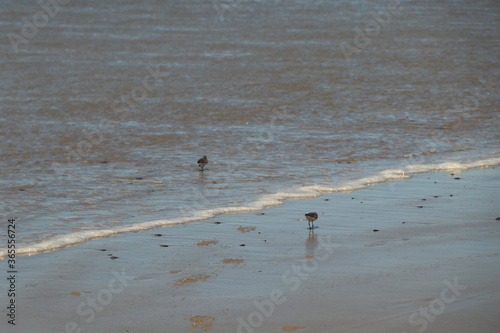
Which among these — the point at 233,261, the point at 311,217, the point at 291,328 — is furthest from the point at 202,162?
the point at 291,328

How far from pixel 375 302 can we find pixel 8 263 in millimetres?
3247

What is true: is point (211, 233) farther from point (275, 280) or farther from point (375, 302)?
point (375, 302)

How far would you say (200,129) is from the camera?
45.2ft

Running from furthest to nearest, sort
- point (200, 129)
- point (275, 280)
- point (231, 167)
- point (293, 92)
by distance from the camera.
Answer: point (293, 92)
point (200, 129)
point (231, 167)
point (275, 280)

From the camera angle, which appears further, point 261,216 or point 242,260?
point 261,216

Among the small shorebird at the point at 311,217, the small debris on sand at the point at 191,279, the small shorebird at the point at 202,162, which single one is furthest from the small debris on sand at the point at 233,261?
the small shorebird at the point at 202,162

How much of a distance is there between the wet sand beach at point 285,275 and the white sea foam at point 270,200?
0.52ft

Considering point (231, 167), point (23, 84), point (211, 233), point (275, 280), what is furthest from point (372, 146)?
point (23, 84)

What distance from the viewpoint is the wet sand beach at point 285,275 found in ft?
18.5

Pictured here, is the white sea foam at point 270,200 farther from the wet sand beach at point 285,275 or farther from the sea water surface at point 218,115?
the wet sand beach at point 285,275

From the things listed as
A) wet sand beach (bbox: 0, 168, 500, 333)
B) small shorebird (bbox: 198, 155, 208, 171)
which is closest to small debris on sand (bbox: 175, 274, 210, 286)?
wet sand beach (bbox: 0, 168, 500, 333)

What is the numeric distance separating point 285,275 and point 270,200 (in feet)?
8.50

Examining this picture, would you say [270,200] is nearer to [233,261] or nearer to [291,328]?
[233,261]

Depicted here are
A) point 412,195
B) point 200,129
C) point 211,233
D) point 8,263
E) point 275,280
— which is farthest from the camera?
point 200,129
